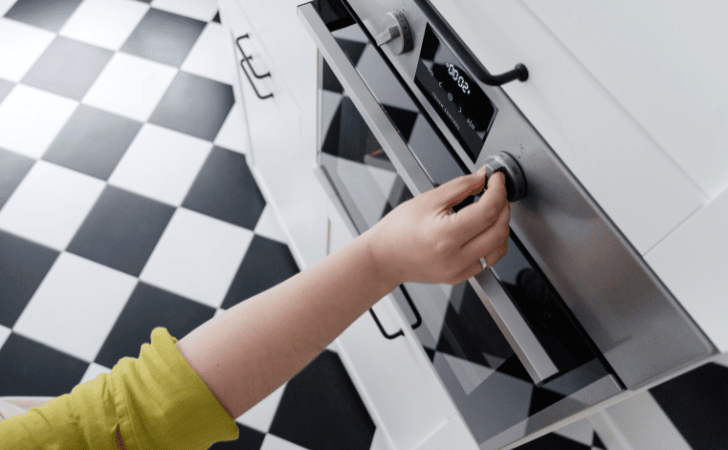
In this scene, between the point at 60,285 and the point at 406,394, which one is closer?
the point at 406,394

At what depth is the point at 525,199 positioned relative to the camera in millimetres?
471

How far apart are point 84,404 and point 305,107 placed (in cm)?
58

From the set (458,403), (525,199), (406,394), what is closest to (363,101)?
(525,199)

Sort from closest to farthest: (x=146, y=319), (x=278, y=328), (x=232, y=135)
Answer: (x=278, y=328)
(x=146, y=319)
(x=232, y=135)

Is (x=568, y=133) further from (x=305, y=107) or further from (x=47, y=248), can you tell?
(x=47, y=248)

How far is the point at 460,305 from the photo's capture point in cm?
66

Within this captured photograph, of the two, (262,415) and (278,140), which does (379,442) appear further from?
(278,140)

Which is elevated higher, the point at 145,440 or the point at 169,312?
the point at 145,440

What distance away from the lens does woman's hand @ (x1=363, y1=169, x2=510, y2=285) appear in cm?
45

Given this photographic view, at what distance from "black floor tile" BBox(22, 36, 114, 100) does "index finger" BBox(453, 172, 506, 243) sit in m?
1.82

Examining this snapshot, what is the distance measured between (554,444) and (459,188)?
3.87 ft

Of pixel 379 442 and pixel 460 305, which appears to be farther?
pixel 379 442

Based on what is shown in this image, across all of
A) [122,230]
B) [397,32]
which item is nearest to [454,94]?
[397,32]

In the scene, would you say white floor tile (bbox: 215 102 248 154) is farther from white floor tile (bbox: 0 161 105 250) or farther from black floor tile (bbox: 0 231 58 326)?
black floor tile (bbox: 0 231 58 326)
